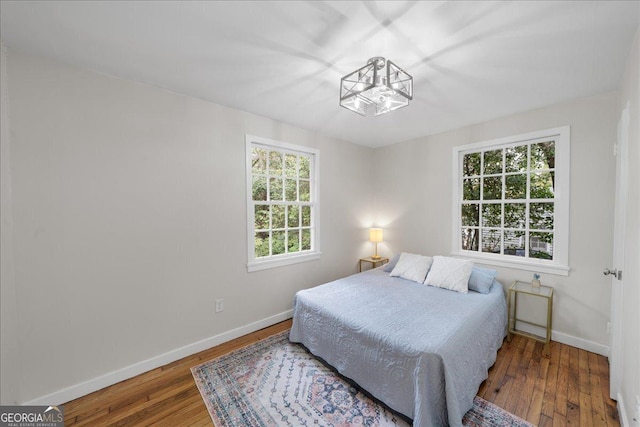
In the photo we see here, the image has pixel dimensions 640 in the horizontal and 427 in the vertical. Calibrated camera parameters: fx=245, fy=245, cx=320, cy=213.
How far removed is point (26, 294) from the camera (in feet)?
5.46

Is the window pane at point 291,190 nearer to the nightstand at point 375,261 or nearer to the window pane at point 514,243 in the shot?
the nightstand at point 375,261

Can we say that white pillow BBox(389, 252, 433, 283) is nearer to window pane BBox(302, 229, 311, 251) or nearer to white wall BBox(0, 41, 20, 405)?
window pane BBox(302, 229, 311, 251)

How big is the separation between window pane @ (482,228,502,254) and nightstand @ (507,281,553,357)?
1.48 feet

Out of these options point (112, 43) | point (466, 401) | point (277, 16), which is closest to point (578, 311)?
point (466, 401)

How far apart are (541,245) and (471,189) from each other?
97 centimetres

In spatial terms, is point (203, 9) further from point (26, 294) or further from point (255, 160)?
point (26, 294)

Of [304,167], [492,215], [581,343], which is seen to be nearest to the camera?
[581,343]

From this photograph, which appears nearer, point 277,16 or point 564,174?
point 277,16

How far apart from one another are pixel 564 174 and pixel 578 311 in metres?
1.37

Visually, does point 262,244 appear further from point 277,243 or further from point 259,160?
point 259,160

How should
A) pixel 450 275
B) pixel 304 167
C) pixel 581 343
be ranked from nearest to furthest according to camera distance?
pixel 581 343 → pixel 450 275 → pixel 304 167

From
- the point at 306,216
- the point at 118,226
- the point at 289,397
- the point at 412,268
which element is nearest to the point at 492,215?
the point at 412,268

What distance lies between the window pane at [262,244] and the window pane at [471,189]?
8.76 feet

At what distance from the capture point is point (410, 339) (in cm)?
168
